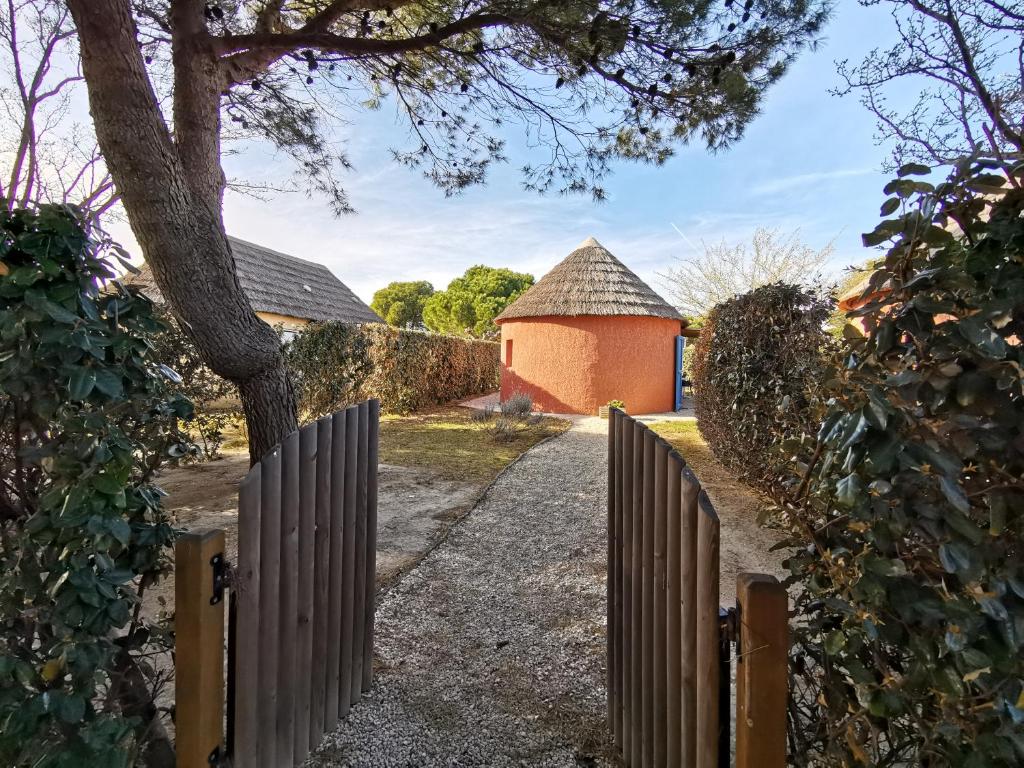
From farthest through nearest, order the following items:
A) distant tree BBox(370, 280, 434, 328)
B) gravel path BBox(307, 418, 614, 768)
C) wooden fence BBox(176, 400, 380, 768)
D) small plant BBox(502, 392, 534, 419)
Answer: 1. distant tree BBox(370, 280, 434, 328)
2. small plant BBox(502, 392, 534, 419)
3. gravel path BBox(307, 418, 614, 768)
4. wooden fence BBox(176, 400, 380, 768)

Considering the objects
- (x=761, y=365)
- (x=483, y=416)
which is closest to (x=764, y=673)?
(x=761, y=365)

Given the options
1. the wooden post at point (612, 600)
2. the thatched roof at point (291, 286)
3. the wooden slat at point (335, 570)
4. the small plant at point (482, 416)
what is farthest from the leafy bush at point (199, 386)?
the thatched roof at point (291, 286)

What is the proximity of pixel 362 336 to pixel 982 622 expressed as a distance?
11.0m

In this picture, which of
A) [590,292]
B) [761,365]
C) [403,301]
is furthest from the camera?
[403,301]

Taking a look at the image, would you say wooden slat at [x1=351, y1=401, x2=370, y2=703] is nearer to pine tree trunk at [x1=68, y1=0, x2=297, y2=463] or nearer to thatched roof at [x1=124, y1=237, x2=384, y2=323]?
pine tree trunk at [x1=68, y1=0, x2=297, y2=463]

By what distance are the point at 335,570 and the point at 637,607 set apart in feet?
4.27

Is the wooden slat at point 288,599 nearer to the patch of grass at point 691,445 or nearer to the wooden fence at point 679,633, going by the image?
the wooden fence at point 679,633

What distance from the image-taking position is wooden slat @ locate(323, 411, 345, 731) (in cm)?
211

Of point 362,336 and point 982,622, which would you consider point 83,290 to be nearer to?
point 982,622

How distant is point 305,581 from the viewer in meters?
1.87

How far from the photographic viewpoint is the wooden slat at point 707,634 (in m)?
1.29

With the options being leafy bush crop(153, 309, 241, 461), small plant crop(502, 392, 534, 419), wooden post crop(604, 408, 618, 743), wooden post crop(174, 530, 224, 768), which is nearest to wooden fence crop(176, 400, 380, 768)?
wooden post crop(174, 530, 224, 768)

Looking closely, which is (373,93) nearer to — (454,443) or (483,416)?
(454,443)

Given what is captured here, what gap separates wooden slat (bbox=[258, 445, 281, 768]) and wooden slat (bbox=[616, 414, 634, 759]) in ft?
4.43
